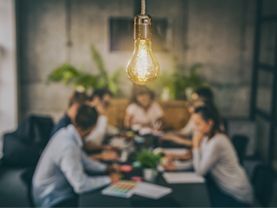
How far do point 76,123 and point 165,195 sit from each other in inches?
40.4

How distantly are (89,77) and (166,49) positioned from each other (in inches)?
55.9

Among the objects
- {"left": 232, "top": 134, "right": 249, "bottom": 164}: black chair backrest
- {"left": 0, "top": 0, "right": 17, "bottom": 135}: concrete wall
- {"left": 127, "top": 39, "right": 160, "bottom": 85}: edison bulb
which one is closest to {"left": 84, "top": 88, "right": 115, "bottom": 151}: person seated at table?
{"left": 232, "top": 134, "right": 249, "bottom": 164}: black chair backrest

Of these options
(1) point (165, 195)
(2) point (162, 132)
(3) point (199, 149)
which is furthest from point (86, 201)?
(2) point (162, 132)

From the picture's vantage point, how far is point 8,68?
8016 millimetres

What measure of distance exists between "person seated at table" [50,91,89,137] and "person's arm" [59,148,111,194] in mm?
992

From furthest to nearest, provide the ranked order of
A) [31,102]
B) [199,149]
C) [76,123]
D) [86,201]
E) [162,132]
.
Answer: [31,102] → [162,132] → [199,149] → [76,123] → [86,201]

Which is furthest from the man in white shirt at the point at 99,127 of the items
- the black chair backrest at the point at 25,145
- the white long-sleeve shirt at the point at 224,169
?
the white long-sleeve shirt at the point at 224,169

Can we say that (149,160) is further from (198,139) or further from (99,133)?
(99,133)

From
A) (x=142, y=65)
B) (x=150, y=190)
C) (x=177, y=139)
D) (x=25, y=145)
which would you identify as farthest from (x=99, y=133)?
(x=142, y=65)

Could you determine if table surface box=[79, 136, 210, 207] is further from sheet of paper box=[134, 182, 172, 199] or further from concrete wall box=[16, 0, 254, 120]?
concrete wall box=[16, 0, 254, 120]

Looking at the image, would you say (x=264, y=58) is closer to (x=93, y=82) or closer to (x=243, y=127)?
(x=243, y=127)

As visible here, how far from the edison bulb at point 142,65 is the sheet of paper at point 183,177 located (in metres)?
1.81

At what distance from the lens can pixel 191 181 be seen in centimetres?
449

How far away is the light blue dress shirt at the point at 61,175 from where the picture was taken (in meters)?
4.24
